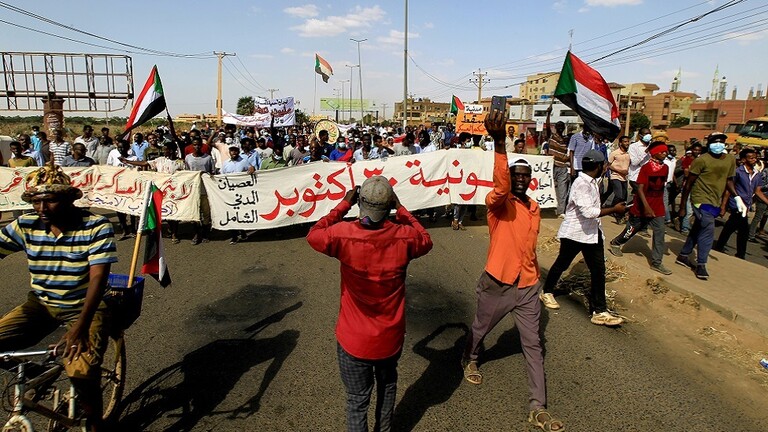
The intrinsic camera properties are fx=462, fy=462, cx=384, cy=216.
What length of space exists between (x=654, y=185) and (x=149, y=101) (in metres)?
7.25

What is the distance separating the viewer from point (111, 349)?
4090 mm

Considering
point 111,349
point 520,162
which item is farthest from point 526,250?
point 111,349

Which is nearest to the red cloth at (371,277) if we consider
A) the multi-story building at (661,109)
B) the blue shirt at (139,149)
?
the blue shirt at (139,149)

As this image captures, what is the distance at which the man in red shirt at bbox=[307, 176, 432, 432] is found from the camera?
2361 mm

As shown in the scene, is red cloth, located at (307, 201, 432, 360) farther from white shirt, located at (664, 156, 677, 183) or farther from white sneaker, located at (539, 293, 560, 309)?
white shirt, located at (664, 156, 677, 183)

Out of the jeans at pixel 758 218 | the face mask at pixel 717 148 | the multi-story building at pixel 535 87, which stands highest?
the multi-story building at pixel 535 87

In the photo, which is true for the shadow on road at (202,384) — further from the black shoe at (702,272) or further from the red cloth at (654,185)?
the black shoe at (702,272)

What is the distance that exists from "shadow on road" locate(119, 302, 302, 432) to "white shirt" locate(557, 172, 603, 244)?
112 inches

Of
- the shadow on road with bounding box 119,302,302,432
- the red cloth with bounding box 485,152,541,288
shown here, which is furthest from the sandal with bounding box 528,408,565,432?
the shadow on road with bounding box 119,302,302,432

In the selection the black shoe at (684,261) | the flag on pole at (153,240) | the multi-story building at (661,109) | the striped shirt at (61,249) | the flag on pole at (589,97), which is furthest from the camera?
the multi-story building at (661,109)

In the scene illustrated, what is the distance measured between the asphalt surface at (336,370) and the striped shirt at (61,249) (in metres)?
1.09

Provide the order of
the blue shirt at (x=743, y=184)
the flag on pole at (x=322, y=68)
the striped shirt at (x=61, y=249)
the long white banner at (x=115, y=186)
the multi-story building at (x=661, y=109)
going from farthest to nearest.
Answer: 1. the multi-story building at (x=661, y=109)
2. the flag on pole at (x=322, y=68)
3. the long white banner at (x=115, y=186)
4. the blue shirt at (x=743, y=184)
5. the striped shirt at (x=61, y=249)

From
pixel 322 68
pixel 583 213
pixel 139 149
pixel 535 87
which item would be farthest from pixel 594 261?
pixel 535 87

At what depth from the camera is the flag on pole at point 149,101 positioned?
6.84 metres
